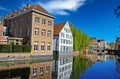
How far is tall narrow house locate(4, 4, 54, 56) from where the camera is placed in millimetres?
32406

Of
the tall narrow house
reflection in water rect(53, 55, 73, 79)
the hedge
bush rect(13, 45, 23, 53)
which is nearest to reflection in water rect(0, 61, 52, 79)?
reflection in water rect(53, 55, 73, 79)

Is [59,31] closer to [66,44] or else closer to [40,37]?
[66,44]

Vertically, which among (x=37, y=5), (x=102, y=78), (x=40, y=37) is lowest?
(x=102, y=78)

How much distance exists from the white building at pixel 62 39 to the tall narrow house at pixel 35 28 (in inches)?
307

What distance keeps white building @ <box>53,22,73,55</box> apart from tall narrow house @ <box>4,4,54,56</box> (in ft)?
25.6

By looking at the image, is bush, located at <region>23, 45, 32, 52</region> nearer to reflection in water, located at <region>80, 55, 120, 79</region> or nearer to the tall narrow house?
the tall narrow house

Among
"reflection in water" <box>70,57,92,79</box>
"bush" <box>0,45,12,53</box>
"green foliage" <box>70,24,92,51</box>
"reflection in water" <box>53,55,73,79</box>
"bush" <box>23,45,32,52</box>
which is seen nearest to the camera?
"reflection in water" <box>53,55,73,79</box>

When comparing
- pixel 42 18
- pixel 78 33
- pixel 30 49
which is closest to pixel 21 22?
pixel 42 18

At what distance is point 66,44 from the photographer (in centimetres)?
5053

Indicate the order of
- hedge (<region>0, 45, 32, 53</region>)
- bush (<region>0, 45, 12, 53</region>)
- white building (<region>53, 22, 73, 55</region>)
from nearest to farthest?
bush (<region>0, 45, 12, 53</region>) → hedge (<region>0, 45, 32, 53</region>) → white building (<region>53, 22, 73, 55</region>)

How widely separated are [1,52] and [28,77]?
38.7ft

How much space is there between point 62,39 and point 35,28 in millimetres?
15588

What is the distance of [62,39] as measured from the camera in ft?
155

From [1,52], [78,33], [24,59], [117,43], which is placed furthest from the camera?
[117,43]
